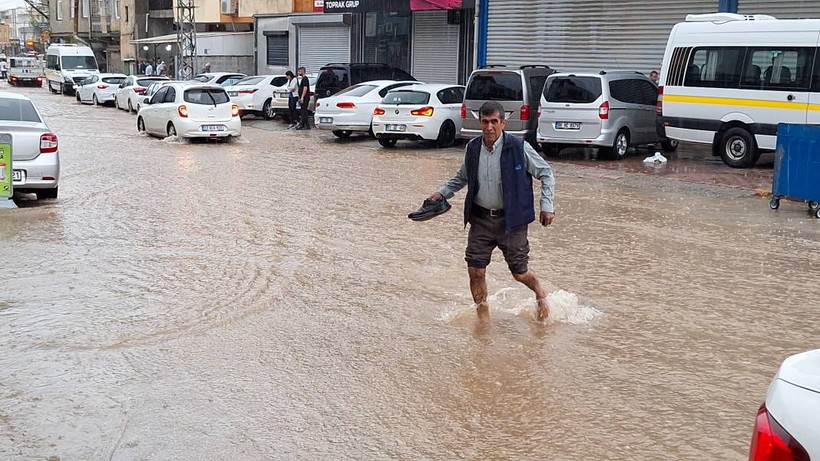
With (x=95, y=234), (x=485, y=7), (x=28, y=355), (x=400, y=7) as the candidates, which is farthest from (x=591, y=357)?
(x=400, y=7)

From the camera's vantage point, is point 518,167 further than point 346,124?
No

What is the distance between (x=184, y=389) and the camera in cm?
565

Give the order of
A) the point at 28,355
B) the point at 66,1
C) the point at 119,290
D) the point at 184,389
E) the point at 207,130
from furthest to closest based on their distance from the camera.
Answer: the point at 66,1
the point at 207,130
the point at 119,290
the point at 28,355
the point at 184,389

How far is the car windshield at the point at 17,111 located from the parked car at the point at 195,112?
8.86 m

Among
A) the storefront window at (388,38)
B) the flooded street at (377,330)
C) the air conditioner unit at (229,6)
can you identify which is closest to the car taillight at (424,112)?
the flooded street at (377,330)

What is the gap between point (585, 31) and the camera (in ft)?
81.8

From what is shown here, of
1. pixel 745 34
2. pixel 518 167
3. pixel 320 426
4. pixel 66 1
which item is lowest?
pixel 320 426

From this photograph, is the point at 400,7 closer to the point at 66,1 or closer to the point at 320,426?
the point at 320,426

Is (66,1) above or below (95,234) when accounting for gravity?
above

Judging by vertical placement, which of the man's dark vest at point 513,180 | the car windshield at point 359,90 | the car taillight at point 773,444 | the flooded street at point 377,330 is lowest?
the flooded street at point 377,330

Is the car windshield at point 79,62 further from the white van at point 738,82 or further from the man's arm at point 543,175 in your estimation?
the man's arm at point 543,175

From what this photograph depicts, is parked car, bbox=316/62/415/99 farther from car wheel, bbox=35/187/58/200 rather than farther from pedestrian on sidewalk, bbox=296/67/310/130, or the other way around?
car wheel, bbox=35/187/58/200

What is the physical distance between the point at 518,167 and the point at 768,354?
214cm

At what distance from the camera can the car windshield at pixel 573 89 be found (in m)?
17.6
